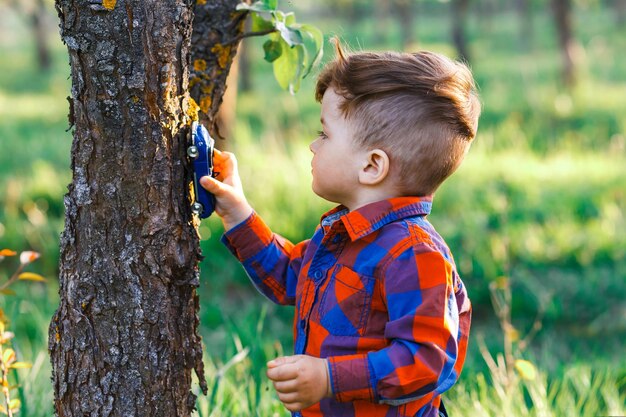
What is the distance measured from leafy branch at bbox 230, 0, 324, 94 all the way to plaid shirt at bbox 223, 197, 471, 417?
1.49 feet

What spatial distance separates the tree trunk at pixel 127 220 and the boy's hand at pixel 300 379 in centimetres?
31

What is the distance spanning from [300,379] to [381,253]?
30 cm

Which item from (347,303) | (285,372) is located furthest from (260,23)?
(285,372)

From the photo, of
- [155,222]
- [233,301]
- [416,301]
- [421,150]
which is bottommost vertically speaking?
[233,301]

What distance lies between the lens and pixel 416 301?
4.71ft

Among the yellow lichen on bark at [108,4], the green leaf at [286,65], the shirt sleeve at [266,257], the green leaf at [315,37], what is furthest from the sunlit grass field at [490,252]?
the yellow lichen on bark at [108,4]

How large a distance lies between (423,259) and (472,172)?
14.9 feet

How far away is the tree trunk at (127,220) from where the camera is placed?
1.48 metres

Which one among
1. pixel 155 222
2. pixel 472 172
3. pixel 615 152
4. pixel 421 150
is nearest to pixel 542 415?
pixel 421 150

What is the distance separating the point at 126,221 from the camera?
5.05 feet

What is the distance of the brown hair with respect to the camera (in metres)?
1.56

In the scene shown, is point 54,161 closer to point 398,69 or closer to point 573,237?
point 573,237

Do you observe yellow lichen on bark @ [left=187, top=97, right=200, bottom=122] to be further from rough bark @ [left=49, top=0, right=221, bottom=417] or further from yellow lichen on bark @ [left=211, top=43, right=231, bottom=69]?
yellow lichen on bark @ [left=211, top=43, right=231, bottom=69]

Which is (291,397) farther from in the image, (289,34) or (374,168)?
(289,34)
